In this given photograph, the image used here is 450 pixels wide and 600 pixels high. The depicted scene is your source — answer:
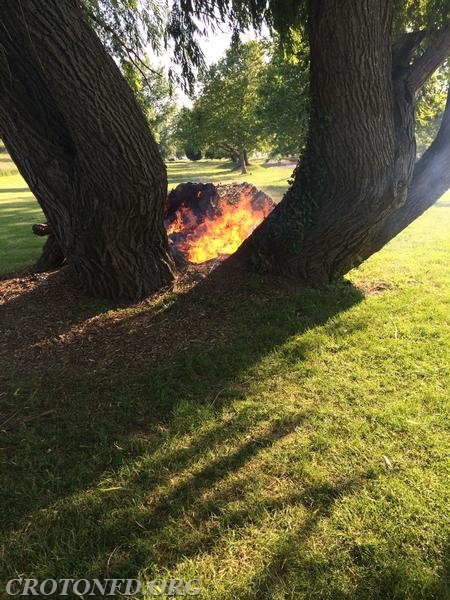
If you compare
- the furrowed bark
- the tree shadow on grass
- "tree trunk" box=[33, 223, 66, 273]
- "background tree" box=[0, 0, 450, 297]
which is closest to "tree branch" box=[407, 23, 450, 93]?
"background tree" box=[0, 0, 450, 297]

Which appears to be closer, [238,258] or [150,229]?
[150,229]

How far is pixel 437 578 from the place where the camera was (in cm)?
205

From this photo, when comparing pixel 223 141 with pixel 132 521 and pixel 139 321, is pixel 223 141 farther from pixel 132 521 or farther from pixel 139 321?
pixel 132 521

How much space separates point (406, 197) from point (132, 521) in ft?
13.9

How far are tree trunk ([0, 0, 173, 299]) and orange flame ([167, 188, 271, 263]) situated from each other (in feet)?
5.32

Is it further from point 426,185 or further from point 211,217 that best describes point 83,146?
point 426,185

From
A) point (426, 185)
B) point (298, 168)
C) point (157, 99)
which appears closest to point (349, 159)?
point (298, 168)

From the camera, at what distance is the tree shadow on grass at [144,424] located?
7.48 ft

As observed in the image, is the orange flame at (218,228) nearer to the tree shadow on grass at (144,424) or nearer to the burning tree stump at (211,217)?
the burning tree stump at (211,217)

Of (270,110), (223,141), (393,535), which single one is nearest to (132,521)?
(393,535)

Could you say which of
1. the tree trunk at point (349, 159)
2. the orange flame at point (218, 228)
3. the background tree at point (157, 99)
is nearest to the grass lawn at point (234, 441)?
the tree trunk at point (349, 159)

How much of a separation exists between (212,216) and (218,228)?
22 centimetres

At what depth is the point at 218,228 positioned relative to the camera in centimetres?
686

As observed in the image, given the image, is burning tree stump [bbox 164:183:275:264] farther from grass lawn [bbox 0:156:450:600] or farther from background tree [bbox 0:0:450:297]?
grass lawn [bbox 0:156:450:600]
